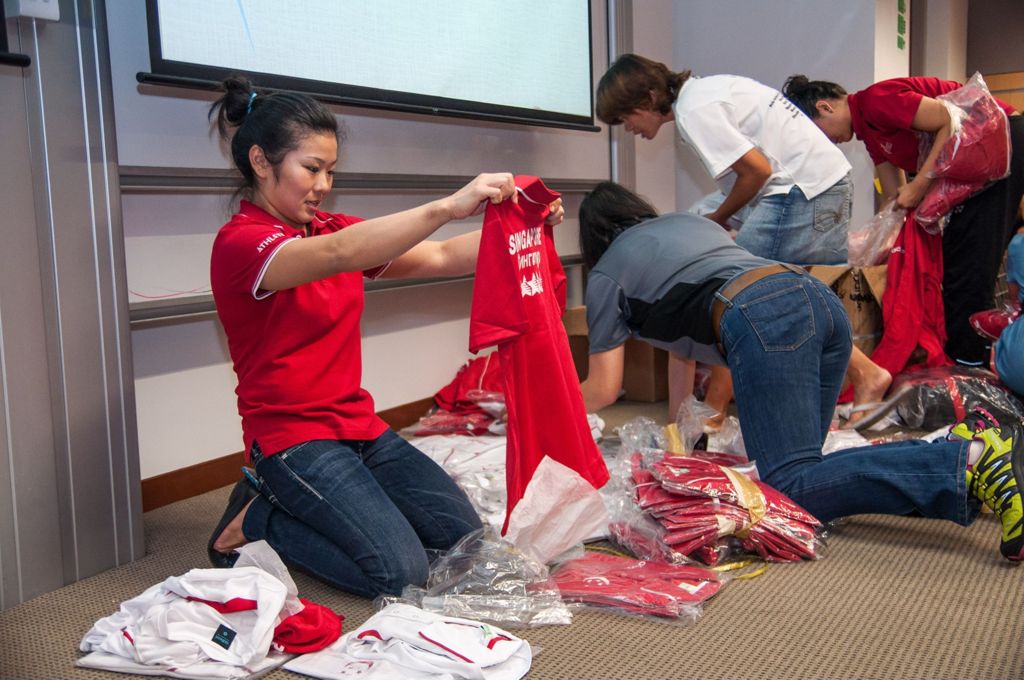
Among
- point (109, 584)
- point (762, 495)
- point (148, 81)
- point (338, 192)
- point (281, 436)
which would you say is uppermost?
point (148, 81)

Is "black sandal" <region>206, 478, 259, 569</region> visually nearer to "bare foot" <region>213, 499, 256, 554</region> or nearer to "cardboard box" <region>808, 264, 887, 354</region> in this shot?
"bare foot" <region>213, 499, 256, 554</region>

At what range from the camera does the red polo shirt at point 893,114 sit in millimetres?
3152

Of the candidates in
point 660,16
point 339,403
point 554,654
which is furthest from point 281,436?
point 660,16

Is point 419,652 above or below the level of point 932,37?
below

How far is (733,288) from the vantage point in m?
2.03

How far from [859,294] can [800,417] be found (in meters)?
1.55

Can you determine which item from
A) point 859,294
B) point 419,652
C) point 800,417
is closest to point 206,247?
point 419,652

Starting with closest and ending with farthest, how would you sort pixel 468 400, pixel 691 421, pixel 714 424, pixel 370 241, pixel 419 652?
pixel 419 652 < pixel 370 241 < pixel 691 421 < pixel 714 424 < pixel 468 400

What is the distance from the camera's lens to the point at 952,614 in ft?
5.53

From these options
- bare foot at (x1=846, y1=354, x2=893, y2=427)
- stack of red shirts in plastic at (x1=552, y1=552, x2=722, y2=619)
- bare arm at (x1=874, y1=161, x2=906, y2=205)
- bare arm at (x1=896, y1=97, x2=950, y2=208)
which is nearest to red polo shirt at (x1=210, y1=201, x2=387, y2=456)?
stack of red shirts in plastic at (x1=552, y1=552, x2=722, y2=619)

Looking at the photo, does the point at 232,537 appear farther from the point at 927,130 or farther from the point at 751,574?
the point at 927,130

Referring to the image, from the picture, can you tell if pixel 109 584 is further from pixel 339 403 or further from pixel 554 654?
pixel 554 654

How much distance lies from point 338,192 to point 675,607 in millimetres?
1734

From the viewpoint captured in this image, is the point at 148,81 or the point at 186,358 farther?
the point at 186,358
